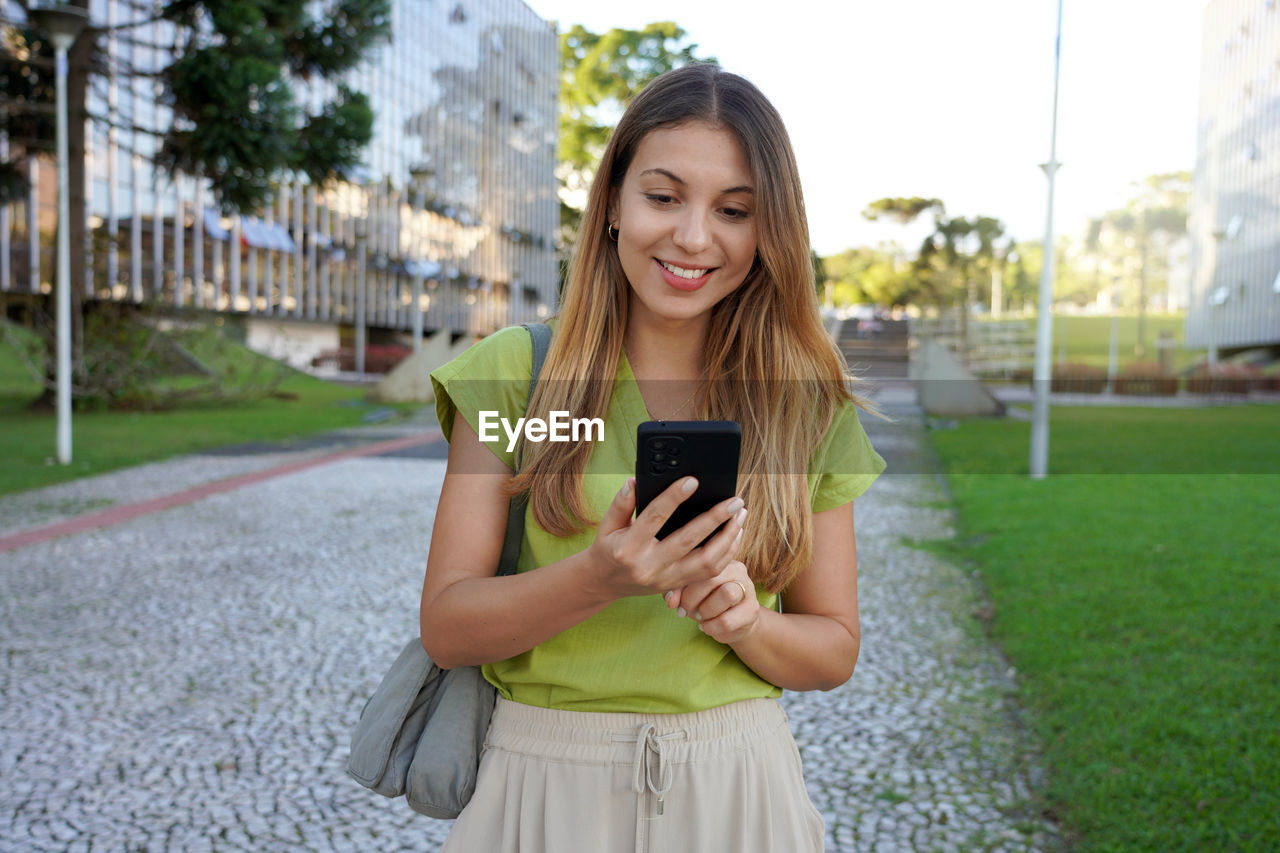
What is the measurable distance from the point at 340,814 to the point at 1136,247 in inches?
2717

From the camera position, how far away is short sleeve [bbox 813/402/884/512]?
134 centimetres

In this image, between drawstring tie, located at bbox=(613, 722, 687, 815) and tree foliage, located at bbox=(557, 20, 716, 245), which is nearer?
drawstring tie, located at bbox=(613, 722, 687, 815)

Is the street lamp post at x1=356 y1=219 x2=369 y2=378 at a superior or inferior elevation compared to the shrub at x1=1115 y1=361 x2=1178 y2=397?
superior

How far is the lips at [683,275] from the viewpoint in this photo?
51.5 inches

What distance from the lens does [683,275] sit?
1.31m

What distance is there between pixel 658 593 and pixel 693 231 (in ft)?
1.50

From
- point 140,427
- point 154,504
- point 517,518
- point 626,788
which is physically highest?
point 517,518

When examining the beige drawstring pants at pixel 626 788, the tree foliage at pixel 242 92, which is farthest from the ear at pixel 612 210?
the tree foliage at pixel 242 92

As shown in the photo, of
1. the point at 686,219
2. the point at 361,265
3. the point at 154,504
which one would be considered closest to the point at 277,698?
the point at 686,219

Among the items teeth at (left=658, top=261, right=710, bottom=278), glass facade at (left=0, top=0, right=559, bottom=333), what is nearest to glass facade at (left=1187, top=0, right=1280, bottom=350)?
glass facade at (left=0, top=0, right=559, bottom=333)

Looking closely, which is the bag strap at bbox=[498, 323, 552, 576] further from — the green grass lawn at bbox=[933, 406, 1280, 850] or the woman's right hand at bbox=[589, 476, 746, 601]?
the green grass lawn at bbox=[933, 406, 1280, 850]

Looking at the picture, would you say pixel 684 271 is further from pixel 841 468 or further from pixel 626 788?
pixel 626 788

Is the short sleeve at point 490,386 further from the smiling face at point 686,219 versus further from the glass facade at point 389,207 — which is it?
the glass facade at point 389,207

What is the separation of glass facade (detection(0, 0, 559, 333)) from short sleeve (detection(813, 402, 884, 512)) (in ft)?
60.1
